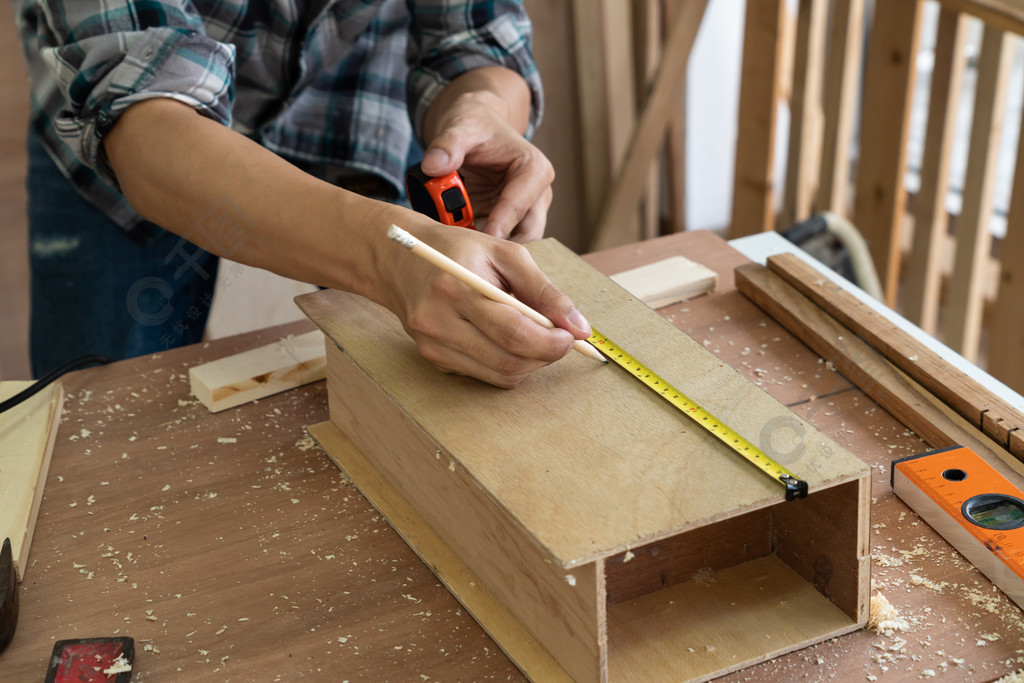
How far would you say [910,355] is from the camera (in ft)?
3.85

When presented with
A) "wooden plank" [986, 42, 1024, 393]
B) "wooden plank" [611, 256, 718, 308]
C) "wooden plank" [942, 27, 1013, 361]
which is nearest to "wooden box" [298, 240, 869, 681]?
"wooden plank" [611, 256, 718, 308]

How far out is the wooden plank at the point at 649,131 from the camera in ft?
9.29

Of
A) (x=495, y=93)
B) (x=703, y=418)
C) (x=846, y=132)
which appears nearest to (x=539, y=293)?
(x=703, y=418)

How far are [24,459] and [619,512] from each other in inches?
27.8

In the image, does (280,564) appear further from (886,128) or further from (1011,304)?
(886,128)

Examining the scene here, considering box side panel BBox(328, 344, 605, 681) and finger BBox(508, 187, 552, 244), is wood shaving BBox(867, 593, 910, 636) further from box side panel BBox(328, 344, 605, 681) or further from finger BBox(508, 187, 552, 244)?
finger BBox(508, 187, 552, 244)

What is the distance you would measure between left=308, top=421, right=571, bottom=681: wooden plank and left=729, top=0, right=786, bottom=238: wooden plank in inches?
71.7

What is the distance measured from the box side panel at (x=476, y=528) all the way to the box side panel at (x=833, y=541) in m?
0.24

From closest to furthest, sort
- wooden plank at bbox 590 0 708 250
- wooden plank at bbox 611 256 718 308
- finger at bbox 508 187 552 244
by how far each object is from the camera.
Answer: finger at bbox 508 187 552 244 → wooden plank at bbox 611 256 718 308 → wooden plank at bbox 590 0 708 250

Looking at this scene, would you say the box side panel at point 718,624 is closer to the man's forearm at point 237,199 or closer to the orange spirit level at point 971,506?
the orange spirit level at point 971,506

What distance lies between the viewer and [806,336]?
128cm

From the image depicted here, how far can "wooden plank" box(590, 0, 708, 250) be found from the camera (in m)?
2.83

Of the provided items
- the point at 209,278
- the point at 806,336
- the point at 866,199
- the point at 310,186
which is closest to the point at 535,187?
the point at 310,186

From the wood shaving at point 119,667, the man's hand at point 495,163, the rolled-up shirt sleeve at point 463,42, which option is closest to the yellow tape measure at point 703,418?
the man's hand at point 495,163
